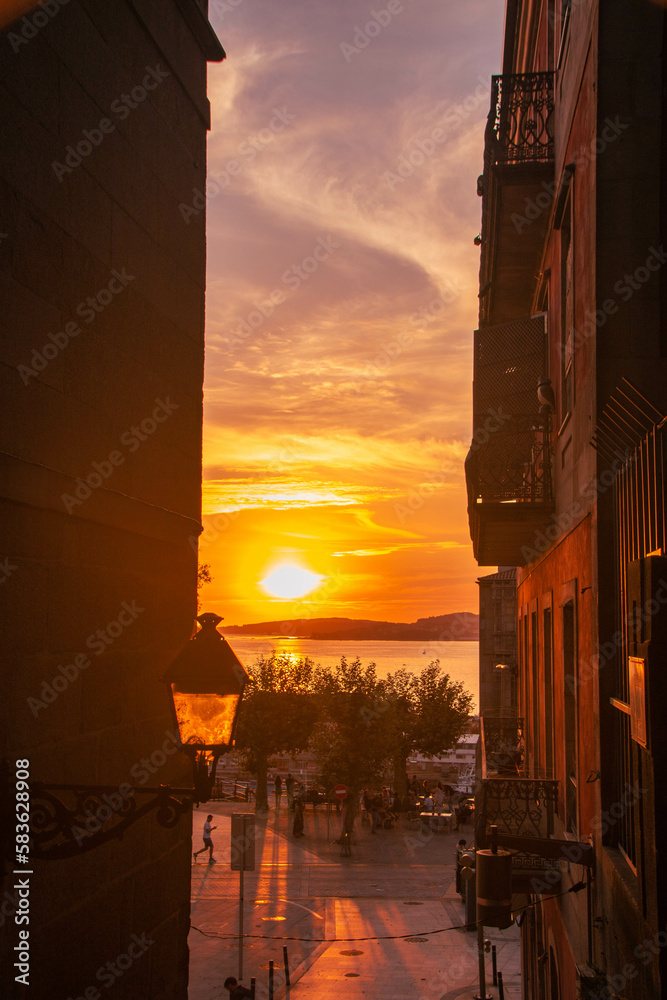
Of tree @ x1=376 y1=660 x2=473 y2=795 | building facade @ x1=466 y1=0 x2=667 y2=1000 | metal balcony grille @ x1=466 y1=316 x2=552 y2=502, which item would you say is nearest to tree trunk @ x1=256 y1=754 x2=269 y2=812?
tree @ x1=376 y1=660 x2=473 y2=795

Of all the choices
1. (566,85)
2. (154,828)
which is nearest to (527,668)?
(566,85)

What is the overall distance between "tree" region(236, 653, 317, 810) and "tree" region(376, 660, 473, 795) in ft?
15.3

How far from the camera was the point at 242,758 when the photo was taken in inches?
1973

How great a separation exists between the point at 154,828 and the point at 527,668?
1219cm

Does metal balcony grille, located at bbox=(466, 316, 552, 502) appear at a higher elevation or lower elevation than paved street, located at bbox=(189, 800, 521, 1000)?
A: higher

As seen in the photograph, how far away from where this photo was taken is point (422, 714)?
5294 centimetres

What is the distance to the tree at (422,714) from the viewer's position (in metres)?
49.4

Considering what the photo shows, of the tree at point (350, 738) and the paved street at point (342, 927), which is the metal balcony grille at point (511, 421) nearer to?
the paved street at point (342, 927)

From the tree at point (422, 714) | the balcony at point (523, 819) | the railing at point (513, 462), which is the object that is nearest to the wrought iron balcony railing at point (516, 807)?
the balcony at point (523, 819)

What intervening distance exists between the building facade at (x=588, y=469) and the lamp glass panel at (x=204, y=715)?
206 centimetres

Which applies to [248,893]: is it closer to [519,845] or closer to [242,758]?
[519,845]

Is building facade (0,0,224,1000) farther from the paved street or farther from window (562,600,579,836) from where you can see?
the paved street

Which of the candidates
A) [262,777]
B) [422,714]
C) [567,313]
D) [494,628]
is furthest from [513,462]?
[422,714]

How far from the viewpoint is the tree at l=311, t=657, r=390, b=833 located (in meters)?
42.4
